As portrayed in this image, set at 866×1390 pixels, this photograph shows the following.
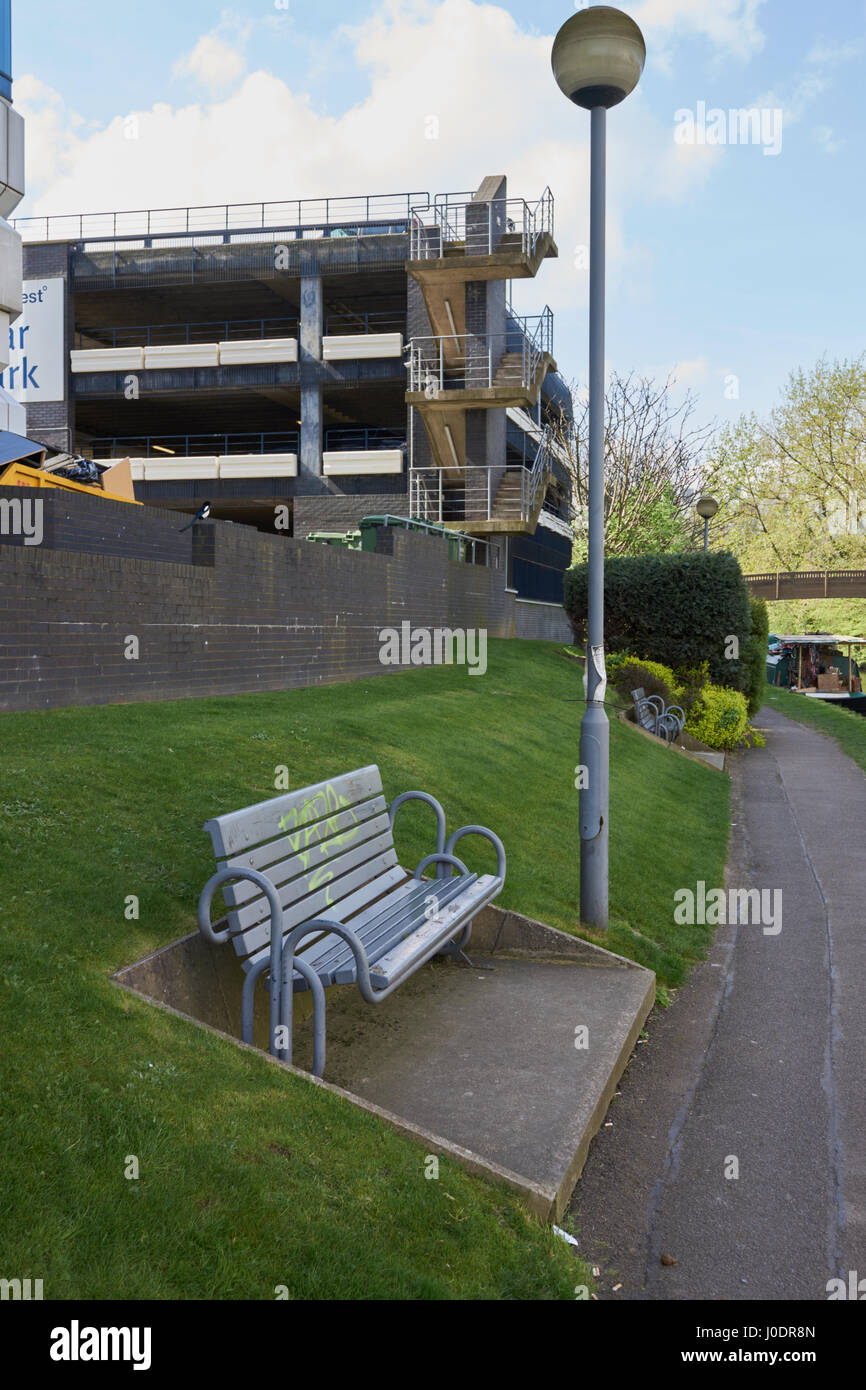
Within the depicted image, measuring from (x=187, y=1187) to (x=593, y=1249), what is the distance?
4.86 ft

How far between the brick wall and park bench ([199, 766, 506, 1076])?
12.6 feet

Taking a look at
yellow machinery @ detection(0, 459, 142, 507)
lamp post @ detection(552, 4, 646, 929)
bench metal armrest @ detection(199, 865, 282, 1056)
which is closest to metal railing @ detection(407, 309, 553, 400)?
yellow machinery @ detection(0, 459, 142, 507)

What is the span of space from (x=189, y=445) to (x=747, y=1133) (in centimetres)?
4036

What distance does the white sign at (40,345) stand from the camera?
115 feet

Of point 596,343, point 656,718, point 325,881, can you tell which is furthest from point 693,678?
point 325,881

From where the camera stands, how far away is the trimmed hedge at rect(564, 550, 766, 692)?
20984 millimetres

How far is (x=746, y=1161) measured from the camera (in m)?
4.30

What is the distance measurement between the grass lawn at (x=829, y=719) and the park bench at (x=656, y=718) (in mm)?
2944

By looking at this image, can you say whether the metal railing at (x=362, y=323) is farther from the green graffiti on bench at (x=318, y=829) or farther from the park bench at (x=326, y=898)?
the green graffiti on bench at (x=318, y=829)

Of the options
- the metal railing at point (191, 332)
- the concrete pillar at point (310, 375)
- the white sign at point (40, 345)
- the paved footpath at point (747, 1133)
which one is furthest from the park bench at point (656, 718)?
the white sign at point (40, 345)

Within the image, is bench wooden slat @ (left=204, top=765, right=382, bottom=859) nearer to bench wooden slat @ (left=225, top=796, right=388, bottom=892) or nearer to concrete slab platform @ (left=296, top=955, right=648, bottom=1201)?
bench wooden slat @ (left=225, top=796, right=388, bottom=892)

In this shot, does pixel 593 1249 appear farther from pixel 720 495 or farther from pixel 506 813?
pixel 720 495

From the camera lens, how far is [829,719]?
26.0 metres
